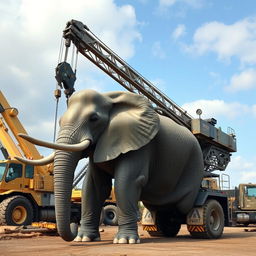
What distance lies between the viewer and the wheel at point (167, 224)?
1177cm

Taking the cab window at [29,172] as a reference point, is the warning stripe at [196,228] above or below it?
below

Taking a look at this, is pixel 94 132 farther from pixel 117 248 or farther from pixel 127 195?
pixel 117 248

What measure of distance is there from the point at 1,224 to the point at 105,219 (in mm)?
7284

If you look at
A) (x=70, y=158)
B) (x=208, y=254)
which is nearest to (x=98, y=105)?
(x=70, y=158)

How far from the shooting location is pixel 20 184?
58.5 feet

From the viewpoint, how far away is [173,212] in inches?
444

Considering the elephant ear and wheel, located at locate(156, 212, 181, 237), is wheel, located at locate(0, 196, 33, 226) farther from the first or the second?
the elephant ear

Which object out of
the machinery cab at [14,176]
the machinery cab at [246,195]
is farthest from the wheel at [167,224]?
the machinery cab at [246,195]

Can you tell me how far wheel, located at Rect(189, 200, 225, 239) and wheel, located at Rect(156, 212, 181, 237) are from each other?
3.31 feet

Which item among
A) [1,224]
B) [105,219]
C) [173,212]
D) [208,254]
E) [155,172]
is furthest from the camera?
[105,219]

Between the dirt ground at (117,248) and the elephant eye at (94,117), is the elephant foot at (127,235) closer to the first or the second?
the dirt ground at (117,248)

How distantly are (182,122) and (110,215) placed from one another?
8166mm

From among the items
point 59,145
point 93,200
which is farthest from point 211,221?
point 59,145

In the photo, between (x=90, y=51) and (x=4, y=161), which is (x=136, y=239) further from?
(x=90, y=51)
